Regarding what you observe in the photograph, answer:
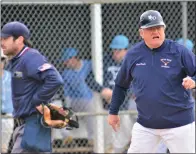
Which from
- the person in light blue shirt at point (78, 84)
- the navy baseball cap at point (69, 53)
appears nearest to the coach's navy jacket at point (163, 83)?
the person in light blue shirt at point (78, 84)

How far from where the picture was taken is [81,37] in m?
10.9

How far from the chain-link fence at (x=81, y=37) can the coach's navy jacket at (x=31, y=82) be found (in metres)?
2.18

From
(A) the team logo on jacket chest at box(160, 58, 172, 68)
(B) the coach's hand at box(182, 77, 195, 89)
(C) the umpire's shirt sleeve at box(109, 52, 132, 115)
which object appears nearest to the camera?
(B) the coach's hand at box(182, 77, 195, 89)

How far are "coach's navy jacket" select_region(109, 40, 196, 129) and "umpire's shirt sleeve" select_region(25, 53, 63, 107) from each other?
2.74 ft

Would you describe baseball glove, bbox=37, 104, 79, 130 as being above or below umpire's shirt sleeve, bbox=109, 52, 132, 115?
below

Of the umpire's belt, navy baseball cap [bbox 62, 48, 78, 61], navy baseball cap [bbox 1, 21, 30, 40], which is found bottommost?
the umpire's belt

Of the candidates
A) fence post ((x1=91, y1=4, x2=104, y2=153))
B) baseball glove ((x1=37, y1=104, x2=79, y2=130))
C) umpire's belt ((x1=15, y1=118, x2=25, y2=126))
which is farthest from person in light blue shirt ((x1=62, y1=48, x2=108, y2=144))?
umpire's belt ((x1=15, y1=118, x2=25, y2=126))

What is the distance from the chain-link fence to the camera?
996 cm

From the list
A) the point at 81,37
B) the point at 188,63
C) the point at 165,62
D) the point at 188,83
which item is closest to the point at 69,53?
the point at 81,37

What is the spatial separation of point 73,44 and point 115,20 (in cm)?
78

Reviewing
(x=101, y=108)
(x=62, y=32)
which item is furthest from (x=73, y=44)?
(x=101, y=108)

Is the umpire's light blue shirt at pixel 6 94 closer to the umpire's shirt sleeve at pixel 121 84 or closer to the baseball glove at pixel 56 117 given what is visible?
the baseball glove at pixel 56 117

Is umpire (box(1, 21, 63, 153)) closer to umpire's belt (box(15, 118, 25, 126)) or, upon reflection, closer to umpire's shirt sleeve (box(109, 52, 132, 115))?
umpire's belt (box(15, 118, 25, 126))

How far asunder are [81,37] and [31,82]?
144 inches
